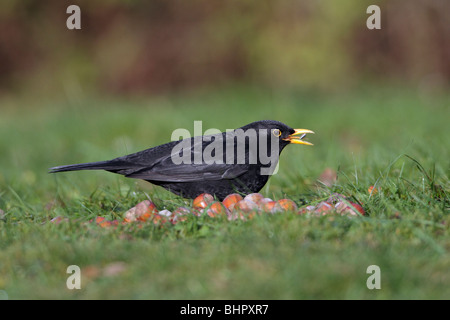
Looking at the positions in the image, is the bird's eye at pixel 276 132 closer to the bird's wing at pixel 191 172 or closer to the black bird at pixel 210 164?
the black bird at pixel 210 164

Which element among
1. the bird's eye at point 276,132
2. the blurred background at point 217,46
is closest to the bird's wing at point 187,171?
the bird's eye at point 276,132

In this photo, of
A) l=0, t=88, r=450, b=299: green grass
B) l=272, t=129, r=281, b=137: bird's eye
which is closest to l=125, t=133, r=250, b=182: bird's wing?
l=0, t=88, r=450, b=299: green grass

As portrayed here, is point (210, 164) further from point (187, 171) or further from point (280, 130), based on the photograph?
point (280, 130)

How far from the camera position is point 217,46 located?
13312mm

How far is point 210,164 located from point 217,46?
31.4 ft

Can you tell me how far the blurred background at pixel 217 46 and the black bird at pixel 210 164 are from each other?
7117 mm

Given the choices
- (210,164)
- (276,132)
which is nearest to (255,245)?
(210,164)

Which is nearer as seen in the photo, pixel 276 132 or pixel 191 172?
pixel 191 172

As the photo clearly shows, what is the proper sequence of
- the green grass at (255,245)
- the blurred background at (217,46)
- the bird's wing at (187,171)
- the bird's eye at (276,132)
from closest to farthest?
the green grass at (255,245)
the bird's wing at (187,171)
the bird's eye at (276,132)
the blurred background at (217,46)

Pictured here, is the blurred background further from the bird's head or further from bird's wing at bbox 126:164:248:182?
bird's wing at bbox 126:164:248:182

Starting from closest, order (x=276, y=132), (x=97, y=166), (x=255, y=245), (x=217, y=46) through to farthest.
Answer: (x=255, y=245)
(x=97, y=166)
(x=276, y=132)
(x=217, y=46)

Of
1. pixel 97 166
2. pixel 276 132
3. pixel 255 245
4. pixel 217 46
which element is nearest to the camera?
pixel 255 245

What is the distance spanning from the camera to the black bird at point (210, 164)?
405cm

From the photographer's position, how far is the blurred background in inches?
472
